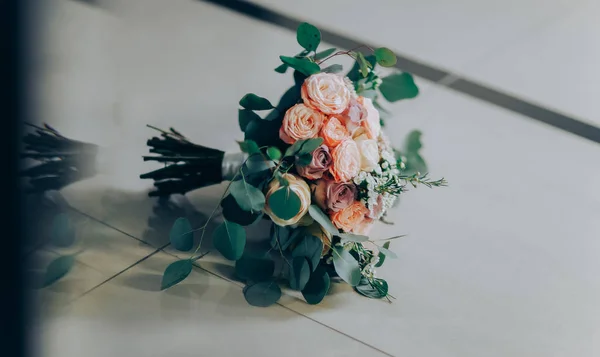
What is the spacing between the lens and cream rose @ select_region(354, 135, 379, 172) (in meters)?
1.06

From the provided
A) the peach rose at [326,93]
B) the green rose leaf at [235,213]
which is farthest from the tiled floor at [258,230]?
the peach rose at [326,93]

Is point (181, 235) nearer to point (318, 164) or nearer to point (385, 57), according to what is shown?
point (318, 164)

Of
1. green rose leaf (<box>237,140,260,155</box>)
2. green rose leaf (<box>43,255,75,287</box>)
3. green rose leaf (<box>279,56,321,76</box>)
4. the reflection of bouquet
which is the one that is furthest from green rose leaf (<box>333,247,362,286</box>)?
green rose leaf (<box>43,255,75,287</box>)

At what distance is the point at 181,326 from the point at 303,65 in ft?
1.66

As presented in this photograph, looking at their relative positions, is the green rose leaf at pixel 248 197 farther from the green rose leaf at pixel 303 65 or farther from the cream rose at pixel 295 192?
the green rose leaf at pixel 303 65

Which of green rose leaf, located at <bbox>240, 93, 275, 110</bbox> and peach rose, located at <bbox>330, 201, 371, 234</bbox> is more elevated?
green rose leaf, located at <bbox>240, 93, 275, 110</bbox>

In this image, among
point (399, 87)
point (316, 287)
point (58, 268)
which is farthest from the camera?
point (399, 87)

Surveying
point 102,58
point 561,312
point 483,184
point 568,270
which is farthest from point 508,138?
point 102,58

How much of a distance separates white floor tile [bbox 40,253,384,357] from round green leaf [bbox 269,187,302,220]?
0.63 ft

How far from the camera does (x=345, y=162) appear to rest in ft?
3.37

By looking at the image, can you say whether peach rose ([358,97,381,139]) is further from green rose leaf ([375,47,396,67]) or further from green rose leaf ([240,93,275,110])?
green rose leaf ([240,93,275,110])

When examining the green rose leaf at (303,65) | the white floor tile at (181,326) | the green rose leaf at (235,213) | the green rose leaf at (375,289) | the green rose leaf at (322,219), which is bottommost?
the white floor tile at (181,326)

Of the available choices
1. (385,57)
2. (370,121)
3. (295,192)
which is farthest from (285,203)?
(385,57)

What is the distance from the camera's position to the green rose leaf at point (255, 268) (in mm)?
1101
